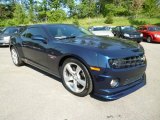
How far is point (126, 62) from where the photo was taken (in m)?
3.91

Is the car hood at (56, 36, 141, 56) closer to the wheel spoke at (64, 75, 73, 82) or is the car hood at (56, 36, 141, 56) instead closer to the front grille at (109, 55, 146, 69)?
the front grille at (109, 55, 146, 69)

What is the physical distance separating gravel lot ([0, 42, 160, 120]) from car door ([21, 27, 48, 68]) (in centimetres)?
59

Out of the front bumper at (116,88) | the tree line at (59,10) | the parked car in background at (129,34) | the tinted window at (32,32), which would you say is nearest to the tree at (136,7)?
the tree line at (59,10)

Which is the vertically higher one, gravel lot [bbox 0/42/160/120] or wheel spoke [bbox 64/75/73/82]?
wheel spoke [bbox 64/75/73/82]

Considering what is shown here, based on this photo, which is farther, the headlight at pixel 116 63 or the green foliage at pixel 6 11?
the green foliage at pixel 6 11

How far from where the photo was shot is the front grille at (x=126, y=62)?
3.76 meters

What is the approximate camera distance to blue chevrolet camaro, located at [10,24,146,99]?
12.4ft

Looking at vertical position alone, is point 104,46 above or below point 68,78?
above

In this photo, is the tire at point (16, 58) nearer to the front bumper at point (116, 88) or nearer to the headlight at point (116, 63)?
the front bumper at point (116, 88)

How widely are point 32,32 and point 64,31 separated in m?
1.08

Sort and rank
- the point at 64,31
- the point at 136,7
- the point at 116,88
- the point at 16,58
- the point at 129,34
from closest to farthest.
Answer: the point at 116,88 → the point at 64,31 → the point at 16,58 → the point at 129,34 → the point at 136,7

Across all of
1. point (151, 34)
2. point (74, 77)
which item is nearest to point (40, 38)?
point (74, 77)

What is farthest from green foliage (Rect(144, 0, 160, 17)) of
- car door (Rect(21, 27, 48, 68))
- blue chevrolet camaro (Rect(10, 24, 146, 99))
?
blue chevrolet camaro (Rect(10, 24, 146, 99))

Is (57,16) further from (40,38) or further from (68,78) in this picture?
(68,78)
